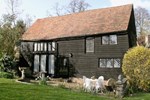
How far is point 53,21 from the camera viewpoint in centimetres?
3766

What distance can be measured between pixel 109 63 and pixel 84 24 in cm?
633

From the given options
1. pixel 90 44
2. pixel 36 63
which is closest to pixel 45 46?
pixel 36 63

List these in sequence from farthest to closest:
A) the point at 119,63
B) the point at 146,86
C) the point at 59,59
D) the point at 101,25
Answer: the point at 59,59 → the point at 101,25 → the point at 119,63 → the point at 146,86

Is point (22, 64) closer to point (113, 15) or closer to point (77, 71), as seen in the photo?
point (77, 71)

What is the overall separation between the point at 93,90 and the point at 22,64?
56.2 ft

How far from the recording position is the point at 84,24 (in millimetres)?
32375

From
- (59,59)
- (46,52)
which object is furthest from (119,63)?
(46,52)

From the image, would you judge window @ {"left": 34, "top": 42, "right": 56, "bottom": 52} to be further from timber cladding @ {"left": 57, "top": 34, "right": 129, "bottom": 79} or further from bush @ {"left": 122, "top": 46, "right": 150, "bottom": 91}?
bush @ {"left": 122, "top": 46, "right": 150, "bottom": 91}

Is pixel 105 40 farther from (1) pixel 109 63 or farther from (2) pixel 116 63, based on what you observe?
(2) pixel 116 63

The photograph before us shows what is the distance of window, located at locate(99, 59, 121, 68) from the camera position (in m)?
27.8

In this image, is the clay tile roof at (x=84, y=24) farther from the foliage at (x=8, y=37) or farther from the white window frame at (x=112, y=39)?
the foliage at (x=8, y=37)

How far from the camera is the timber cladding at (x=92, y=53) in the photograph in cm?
2777

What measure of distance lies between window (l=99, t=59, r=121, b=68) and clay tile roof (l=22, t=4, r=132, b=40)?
9.58ft

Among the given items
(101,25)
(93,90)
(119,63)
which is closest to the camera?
(93,90)
